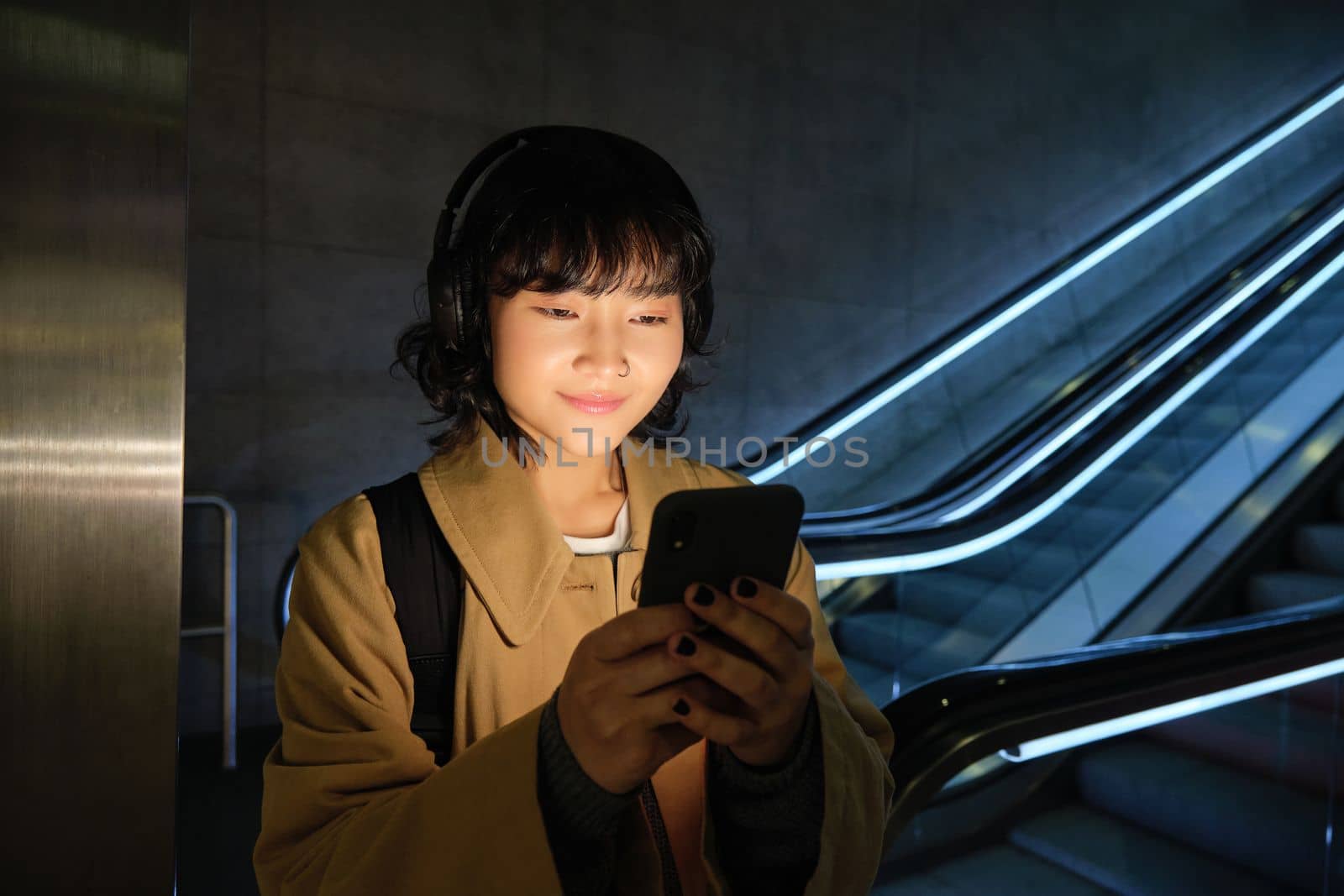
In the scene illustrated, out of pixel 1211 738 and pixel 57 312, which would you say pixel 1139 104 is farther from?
pixel 57 312

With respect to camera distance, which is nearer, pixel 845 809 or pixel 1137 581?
pixel 845 809

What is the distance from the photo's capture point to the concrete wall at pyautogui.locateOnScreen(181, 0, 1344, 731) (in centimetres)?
410

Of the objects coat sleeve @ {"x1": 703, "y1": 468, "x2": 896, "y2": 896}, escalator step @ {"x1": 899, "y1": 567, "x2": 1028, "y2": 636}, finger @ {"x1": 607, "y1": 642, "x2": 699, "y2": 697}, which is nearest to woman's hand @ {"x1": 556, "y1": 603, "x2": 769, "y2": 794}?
finger @ {"x1": 607, "y1": 642, "x2": 699, "y2": 697}

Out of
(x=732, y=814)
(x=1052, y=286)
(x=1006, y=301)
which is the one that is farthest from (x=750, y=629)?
(x=1052, y=286)

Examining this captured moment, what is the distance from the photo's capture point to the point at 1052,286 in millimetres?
6125

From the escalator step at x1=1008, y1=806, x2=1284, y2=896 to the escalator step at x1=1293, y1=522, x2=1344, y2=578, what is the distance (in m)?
2.37

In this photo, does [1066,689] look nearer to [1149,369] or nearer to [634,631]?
[634,631]

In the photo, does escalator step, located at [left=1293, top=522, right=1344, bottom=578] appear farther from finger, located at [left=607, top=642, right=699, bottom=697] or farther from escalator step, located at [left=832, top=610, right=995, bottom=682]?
finger, located at [left=607, top=642, right=699, bottom=697]

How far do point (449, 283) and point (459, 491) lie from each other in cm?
26

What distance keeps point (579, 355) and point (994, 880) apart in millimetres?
1525

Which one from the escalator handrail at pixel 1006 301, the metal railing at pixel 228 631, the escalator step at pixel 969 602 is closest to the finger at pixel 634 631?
the metal railing at pixel 228 631

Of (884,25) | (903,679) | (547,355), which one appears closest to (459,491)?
(547,355)

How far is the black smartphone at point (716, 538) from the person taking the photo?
2.19 ft

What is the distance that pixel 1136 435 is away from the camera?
435 cm
